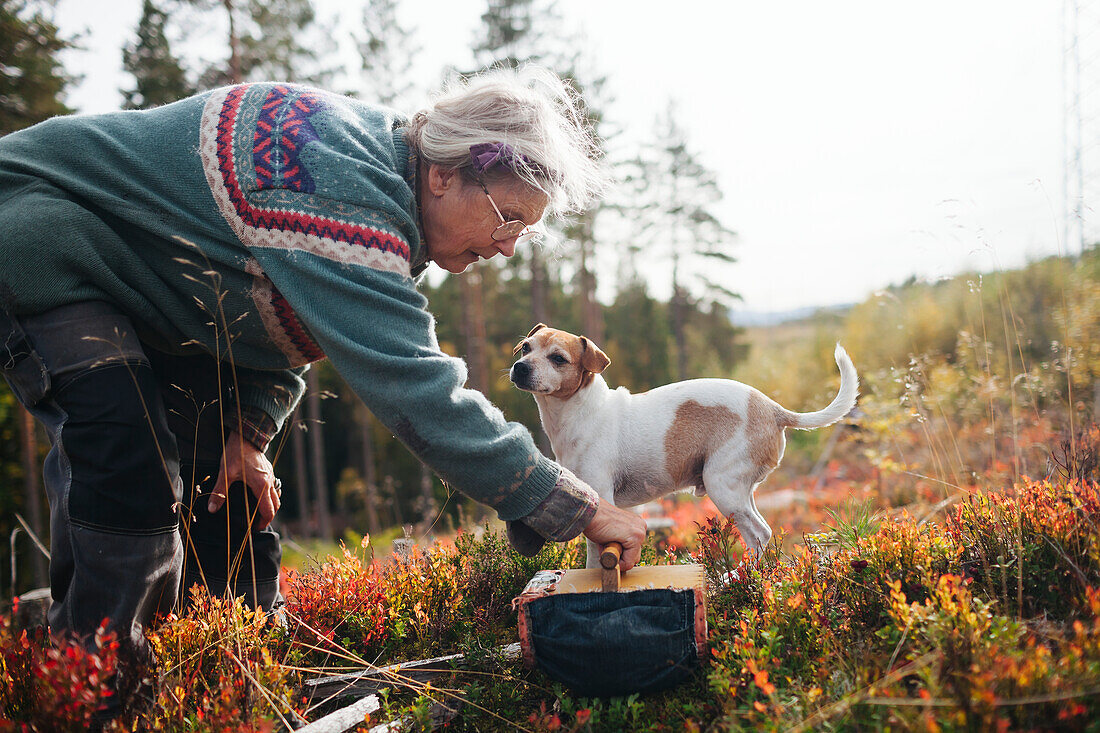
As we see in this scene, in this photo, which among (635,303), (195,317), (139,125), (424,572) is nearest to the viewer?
(139,125)

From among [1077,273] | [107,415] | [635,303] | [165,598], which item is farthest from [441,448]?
[635,303]

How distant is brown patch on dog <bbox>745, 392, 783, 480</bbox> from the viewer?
3.29m

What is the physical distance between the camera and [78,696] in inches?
70.1

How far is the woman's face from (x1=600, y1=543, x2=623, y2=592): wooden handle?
3.81 feet

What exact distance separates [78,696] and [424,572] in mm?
1556

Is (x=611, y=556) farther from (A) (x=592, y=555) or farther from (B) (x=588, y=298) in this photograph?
(B) (x=588, y=298)

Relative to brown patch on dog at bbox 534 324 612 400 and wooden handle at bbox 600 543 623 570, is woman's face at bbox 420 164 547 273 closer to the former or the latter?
brown patch on dog at bbox 534 324 612 400

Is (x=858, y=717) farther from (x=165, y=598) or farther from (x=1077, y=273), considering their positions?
(x=1077, y=273)

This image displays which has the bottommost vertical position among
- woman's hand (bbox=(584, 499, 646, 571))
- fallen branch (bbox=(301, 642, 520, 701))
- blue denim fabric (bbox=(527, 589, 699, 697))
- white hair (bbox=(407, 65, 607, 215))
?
fallen branch (bbox=(301, 642, 520, 701))

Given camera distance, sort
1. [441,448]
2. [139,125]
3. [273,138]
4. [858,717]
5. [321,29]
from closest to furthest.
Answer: [858,717]
[441,448]
[273,138]
[139,125]
[321,29]

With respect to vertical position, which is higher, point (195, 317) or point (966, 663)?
point (195, 317)

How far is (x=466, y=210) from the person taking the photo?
2.51m

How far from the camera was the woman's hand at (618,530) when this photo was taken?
226 cm

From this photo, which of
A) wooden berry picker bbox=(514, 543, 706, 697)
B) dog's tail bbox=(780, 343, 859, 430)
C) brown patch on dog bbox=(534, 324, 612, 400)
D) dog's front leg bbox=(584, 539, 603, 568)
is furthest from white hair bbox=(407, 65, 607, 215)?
dog's tail bbox=(780, 343, 859, 430)
